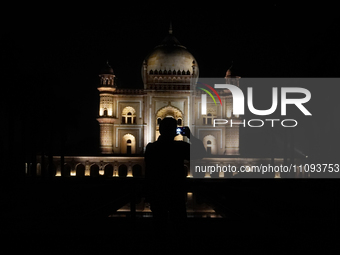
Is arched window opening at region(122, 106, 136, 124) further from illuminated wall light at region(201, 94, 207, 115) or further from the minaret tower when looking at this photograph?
illuminated wall light at region(201, 94, 207, 115)

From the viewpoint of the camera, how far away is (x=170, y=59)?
155ft

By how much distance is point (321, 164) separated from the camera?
28.9m

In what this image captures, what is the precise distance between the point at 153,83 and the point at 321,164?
2050cm

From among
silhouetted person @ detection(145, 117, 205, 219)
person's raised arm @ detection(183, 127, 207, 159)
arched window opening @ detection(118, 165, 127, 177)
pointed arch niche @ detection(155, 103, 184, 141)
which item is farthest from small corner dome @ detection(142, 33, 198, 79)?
silhouetted person @ detection(145, 117, 205, 219)

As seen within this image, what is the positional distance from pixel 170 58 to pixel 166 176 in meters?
42.0

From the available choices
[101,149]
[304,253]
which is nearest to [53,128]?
[101,149]

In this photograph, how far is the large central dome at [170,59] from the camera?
46.7 meters

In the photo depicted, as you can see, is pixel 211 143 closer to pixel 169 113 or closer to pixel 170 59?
pixel 169 113

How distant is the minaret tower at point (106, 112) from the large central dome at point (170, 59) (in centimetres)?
444

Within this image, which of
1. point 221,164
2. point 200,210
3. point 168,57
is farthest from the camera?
point 168,57

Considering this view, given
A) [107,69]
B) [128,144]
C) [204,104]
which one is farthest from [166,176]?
[107,69]

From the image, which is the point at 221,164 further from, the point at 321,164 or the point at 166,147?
the point at 166,147

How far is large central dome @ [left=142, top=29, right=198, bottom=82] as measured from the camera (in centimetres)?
4666

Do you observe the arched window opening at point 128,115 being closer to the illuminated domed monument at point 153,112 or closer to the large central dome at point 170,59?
the illuminated domed monument at point 153,112
